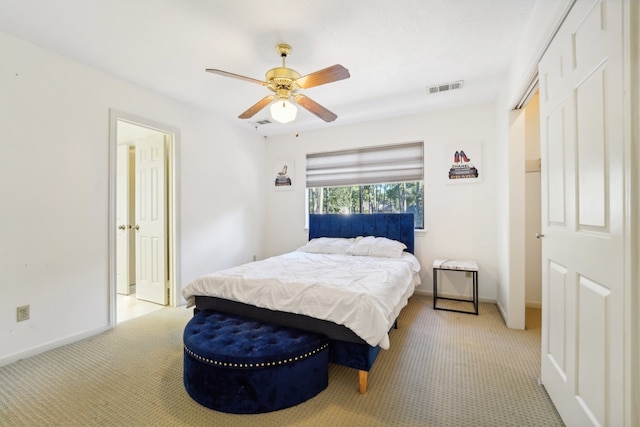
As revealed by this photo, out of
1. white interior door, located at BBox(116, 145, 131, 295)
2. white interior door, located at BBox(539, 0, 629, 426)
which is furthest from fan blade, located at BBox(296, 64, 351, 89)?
white interior door, located at BBox(116, 145, 131, 295)

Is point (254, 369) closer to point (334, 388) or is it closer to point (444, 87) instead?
point (334, 388)

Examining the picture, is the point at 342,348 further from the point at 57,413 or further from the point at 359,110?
the point at 359,110

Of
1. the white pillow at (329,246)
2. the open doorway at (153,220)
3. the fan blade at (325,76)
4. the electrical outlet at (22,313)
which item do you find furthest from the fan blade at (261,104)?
the electrical outlet at (22,313)

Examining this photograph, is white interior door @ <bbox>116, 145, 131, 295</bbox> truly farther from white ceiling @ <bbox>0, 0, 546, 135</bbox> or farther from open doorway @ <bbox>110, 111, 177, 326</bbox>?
white ceiling @ <bbox>0, 0, 546, 135</bbox>

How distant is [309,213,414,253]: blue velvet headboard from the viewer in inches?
156

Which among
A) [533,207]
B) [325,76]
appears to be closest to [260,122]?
[325,76]

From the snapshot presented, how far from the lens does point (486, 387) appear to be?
6.28 feet

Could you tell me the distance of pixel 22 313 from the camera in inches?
92.0

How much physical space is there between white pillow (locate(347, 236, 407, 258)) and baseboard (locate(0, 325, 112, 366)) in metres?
2.89

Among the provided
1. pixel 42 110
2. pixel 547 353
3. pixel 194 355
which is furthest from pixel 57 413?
pixel 547 353

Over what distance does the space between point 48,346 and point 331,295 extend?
8.47 ft

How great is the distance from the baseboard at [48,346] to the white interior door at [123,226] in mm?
1627

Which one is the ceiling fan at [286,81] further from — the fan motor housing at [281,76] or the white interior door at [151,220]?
the white interior door at [151,220]

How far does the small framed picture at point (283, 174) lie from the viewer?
5.02m
